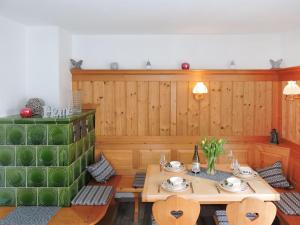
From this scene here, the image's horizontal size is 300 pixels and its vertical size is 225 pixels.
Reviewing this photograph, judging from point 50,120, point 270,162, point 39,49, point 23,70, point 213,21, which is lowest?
point 270,162

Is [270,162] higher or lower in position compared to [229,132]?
lower

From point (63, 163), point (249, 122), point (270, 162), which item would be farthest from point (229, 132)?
point (63, 163)

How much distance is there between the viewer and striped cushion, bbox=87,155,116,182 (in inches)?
146

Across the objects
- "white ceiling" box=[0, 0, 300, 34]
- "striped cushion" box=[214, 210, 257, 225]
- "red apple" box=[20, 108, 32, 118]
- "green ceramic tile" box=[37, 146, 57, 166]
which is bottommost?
"striped cushion" box=[214, 210, 257, 225]

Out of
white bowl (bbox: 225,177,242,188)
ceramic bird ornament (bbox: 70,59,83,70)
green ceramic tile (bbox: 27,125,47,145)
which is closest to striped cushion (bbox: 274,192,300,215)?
white bowl (bbox: 225,177,242,188)

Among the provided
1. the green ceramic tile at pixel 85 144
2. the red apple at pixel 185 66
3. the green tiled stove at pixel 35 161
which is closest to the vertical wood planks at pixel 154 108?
the red apple at pixel 185 66

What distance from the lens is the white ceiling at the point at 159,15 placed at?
9.01 ft

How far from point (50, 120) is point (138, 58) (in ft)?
5.76

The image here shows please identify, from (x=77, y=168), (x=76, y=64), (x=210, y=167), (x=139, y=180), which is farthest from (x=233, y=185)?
(x=76, y=64)

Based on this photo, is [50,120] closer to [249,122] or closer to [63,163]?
[63,163]

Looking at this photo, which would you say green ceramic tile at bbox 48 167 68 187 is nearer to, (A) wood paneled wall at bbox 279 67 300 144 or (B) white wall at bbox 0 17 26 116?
(B) white wall at bbox 0 17 26 116

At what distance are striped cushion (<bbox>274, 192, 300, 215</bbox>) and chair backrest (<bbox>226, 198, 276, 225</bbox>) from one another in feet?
2.38

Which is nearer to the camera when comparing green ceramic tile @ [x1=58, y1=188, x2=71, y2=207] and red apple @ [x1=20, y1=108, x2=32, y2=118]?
green ceramic tile @ [x1=58, y1=188, x2=71, y2=207]

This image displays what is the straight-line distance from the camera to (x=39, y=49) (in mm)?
3779
